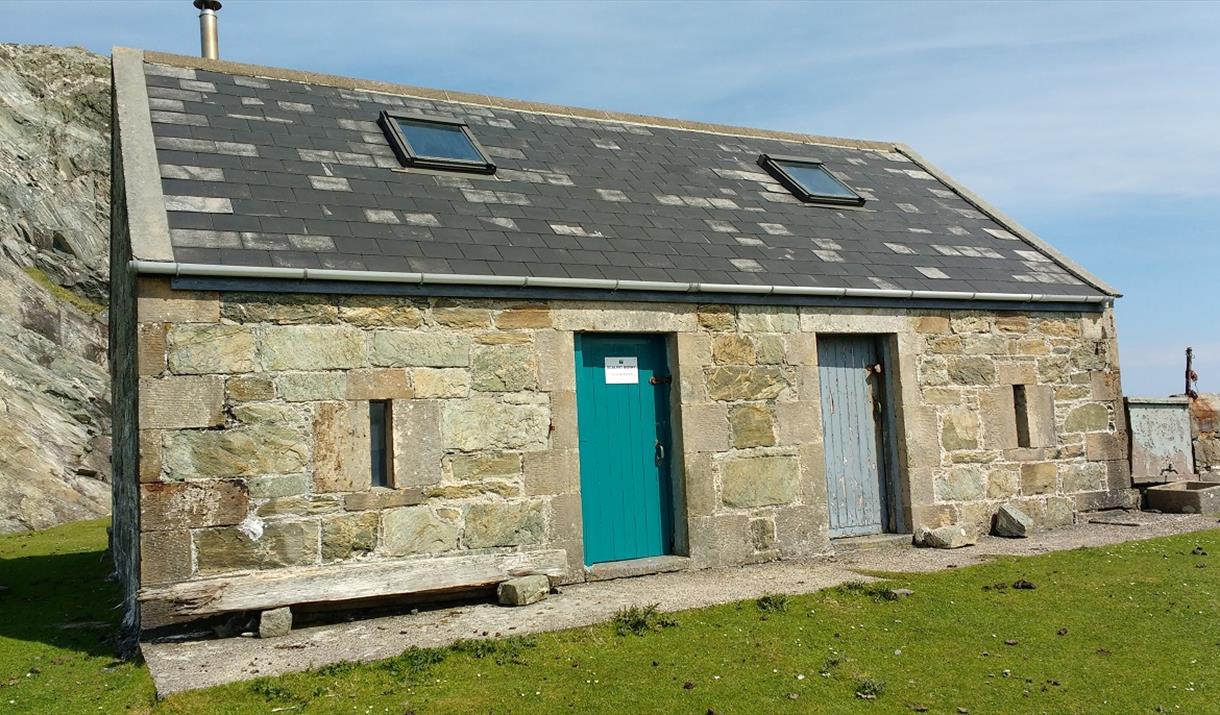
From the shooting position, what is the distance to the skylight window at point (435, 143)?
9555 mm

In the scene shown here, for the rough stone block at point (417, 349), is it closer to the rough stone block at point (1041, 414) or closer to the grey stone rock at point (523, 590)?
the grey stone rock at point (523, 590)

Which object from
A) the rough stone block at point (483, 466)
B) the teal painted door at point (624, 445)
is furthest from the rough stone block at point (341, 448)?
the teal painted door at point (624, 445)

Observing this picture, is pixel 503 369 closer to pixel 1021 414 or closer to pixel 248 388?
pixel 248 388

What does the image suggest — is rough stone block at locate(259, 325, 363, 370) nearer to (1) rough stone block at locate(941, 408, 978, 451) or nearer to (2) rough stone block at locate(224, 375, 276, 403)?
(2) rough stone block at locate(224, 375, 276, 403)

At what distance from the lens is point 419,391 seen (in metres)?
7.64

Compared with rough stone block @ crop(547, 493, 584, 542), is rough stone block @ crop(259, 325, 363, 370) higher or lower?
higher

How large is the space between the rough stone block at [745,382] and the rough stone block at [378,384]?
2.91 metres

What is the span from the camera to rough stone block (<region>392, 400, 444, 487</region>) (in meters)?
7.52

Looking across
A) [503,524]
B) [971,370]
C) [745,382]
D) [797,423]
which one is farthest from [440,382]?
[971,370]

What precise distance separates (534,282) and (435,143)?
2.80 metres

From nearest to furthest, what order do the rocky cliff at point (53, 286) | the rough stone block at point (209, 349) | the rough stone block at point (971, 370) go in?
the rough stone block at point (209, 349) < the rough stone block at point (971, 370) < the rocky cliff at point (53, 286)

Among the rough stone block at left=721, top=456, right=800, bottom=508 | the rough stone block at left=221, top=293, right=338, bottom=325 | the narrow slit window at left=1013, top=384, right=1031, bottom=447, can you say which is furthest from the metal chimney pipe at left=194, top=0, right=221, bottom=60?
the narrow slit window at left=1013, top=384, right=1031, bottom=447

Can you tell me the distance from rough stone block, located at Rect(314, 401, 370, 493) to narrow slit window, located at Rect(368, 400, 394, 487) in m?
0.16

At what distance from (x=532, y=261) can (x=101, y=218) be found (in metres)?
26.8
